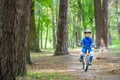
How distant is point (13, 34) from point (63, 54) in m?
16.7

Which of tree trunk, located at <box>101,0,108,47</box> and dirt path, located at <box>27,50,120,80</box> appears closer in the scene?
dirt path, located at <box>27,50,120,80</box>

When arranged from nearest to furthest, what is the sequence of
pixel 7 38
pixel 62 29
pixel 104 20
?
pixel 7 38 < pixel 62 29 < pixel 104 20

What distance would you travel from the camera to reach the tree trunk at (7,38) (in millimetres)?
8469

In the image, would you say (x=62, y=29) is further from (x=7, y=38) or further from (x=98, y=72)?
(x=7, y=38)

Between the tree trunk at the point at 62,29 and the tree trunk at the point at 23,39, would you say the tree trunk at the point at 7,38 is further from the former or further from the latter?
the tree trunk at the point at 62,29

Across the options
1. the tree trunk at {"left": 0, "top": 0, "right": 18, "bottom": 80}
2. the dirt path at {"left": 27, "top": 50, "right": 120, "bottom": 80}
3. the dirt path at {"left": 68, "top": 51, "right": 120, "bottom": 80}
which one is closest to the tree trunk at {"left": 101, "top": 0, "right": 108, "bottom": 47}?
the dirt path at {"left": 27, "top": 50, "right": 120, "bottom": 80}

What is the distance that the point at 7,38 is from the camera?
8.52 meters

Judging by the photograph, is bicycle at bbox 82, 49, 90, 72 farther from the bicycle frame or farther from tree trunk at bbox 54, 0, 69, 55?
tree trunk at bbox 54, 0, 69, 55

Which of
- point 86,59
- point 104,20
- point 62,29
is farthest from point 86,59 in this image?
point 104,20

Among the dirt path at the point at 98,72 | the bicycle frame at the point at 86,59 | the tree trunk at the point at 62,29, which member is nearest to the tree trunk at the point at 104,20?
the tree trunk at the point at 62,29

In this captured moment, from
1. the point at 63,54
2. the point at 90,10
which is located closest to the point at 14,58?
the point at 63,54

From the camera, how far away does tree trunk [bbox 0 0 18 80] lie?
A: 847 centimetres

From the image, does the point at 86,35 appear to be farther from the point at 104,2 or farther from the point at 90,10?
the point at 90,10

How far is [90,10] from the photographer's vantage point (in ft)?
164
